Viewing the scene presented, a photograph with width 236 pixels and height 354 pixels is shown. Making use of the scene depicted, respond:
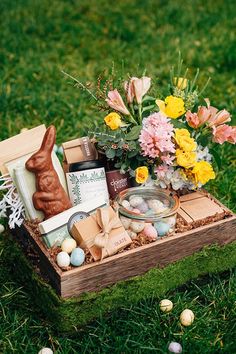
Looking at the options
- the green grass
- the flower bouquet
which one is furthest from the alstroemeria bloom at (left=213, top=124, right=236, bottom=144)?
the green grass

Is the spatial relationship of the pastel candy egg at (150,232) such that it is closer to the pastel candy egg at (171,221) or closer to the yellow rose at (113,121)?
the pastel candy egg at (171,221)

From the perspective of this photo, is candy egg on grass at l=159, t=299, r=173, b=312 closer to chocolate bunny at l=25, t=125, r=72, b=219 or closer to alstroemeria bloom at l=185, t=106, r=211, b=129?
chocolate bunny at l=25, t=125, r=72, b=219

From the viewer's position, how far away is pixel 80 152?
2727mm

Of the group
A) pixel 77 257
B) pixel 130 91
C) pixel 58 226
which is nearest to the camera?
pixel 77 257

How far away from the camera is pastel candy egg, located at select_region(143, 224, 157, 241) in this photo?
2.41 metres

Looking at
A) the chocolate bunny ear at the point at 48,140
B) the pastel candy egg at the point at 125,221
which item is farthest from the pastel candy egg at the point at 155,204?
the chocolate bunny ear at the point at 48,140

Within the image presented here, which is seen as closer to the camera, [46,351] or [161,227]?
[46,351]

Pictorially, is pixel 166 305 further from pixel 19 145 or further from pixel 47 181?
pixel 19 145

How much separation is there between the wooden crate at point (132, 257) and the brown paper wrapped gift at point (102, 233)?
0.04 metres

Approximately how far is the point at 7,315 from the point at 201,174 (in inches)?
38.1

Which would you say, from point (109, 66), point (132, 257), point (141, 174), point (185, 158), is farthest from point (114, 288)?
point (109, 66)

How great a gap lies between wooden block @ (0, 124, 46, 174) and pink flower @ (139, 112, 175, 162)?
1.52 ft

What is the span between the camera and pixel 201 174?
2541 mm

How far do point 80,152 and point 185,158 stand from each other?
49cm
